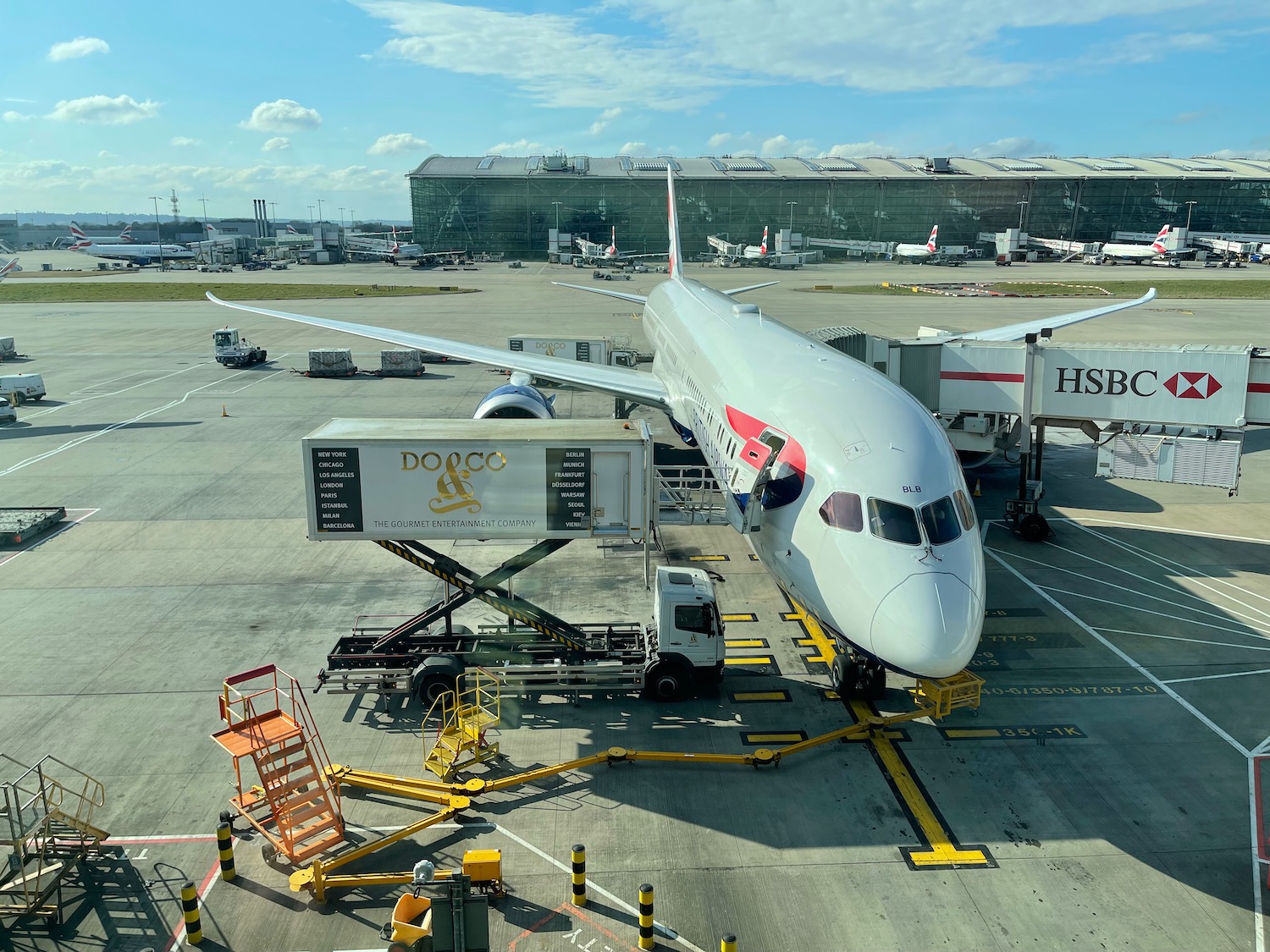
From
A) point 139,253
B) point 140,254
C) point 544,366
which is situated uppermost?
point 139,253

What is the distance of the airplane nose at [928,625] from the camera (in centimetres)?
1293

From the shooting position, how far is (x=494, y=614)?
68.7ft

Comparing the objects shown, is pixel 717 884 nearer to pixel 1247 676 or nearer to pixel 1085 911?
pixel 1085 911

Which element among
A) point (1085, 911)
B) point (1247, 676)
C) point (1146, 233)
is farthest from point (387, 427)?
point (1146, 233)

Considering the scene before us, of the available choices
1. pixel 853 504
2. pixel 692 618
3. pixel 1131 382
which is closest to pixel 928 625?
pixel 853 504

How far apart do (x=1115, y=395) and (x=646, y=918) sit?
70.9 ft

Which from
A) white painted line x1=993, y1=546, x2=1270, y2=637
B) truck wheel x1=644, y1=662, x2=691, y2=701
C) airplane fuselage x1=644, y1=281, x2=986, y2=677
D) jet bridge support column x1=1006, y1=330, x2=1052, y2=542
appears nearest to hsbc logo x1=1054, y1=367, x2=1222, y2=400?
jet bridge support column x1=1006, y1=330, x2=1052, y2=542

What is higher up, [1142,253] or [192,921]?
[1142,253]

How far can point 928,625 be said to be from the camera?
1297 centimetres

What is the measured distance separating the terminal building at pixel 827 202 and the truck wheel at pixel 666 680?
152928 mm

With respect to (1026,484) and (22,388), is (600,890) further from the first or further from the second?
(22,388)

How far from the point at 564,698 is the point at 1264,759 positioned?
498 inches

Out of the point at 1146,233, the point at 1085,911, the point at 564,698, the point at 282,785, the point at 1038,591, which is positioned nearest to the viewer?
the point at 1085,911

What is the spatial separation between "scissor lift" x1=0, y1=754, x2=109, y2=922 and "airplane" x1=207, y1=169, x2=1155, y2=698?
37.9 ft
